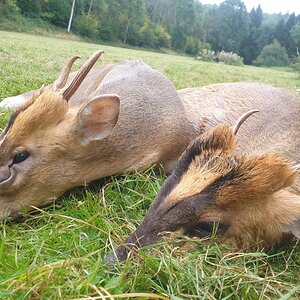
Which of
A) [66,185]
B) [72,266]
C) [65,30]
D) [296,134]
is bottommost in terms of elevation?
[65,30]

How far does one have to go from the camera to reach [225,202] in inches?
127

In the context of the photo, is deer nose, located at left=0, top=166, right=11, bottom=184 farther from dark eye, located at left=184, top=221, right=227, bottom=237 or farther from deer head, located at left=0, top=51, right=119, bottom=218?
dark eye, located at left=184, top=221, right=227, bottom=237

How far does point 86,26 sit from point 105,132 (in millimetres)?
54034

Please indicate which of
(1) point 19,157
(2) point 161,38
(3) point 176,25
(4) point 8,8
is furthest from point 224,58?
(3) point 176,25

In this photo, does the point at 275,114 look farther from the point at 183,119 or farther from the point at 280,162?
the point at 280,162

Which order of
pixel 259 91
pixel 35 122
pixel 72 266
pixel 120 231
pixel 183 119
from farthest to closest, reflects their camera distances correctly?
pixel 259 91 → pixel 183 119 → pixel 35 122 → pixel 120 231 → pixel 72 266

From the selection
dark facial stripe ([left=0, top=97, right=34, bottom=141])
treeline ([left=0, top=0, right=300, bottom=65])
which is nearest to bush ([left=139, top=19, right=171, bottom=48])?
treeline ([left=0, top=0, right=300, bottom=65])

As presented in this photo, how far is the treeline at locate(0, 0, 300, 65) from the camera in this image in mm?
56188

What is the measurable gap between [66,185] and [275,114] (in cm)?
262

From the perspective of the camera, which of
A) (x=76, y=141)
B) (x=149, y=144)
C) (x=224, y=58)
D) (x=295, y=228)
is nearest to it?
(x=295, y=228)

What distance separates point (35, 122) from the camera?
4.28 m

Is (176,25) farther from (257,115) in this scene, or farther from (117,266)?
(117,266)

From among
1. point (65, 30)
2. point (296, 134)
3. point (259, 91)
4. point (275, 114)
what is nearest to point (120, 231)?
point (296, 134)

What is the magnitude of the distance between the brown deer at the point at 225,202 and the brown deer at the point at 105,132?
1135mm
